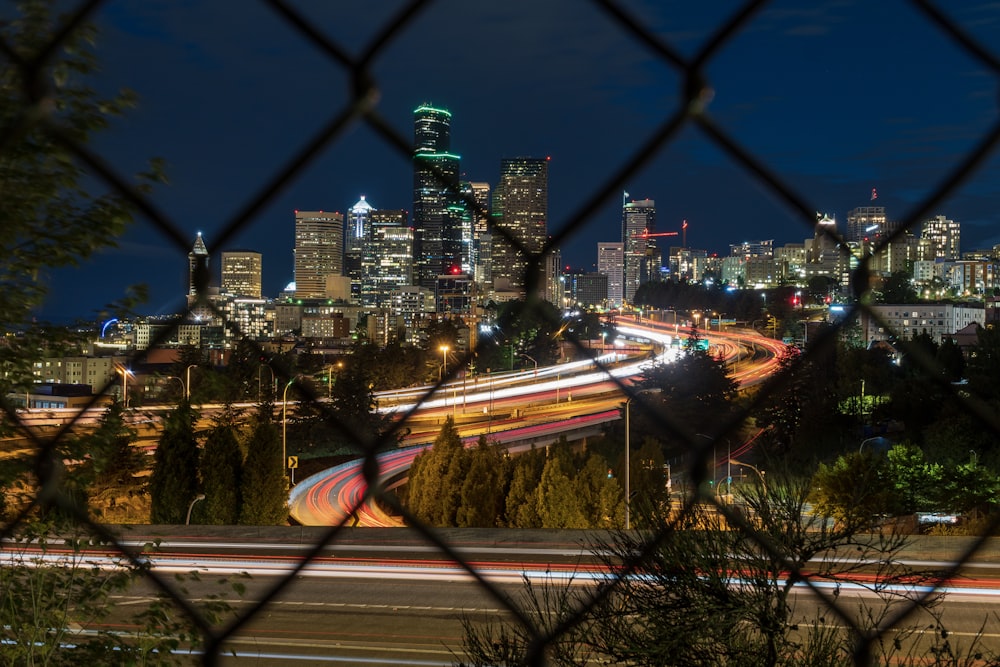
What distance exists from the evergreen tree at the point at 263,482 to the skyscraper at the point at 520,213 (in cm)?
964

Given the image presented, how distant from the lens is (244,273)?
2.40ft

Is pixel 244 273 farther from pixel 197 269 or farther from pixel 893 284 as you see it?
pixel 893 284

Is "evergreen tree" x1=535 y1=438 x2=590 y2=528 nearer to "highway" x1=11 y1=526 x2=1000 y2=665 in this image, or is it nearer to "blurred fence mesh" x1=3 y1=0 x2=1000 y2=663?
"highway" x1=11 y1=526 x2=1000 y2=665

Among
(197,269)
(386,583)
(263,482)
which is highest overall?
(197,269)

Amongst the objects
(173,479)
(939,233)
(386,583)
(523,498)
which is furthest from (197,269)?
(173,479)

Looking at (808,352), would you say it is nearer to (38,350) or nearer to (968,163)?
(968,163)

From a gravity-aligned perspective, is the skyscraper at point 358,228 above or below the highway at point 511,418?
above

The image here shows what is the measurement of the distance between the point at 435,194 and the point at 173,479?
10676 millimetres

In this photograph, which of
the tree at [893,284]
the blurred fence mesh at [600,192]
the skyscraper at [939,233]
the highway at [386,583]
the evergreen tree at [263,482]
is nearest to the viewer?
the blurred fence mesh at [600,192]

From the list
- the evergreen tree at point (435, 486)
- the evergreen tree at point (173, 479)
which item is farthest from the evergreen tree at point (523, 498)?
the evergreen tree at point (173, 479)

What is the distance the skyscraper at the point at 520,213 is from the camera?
20.2 inches

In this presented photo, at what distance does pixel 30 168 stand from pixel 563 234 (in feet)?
2.12

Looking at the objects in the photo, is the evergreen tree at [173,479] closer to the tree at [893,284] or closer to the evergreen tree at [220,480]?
the evergreen tree at [220,480]

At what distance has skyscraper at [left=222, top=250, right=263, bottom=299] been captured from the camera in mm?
615
